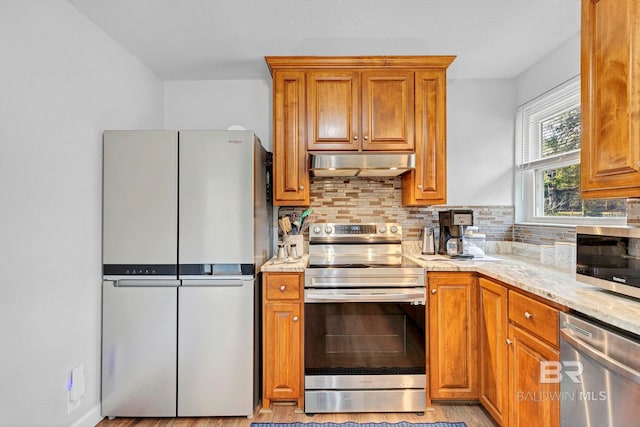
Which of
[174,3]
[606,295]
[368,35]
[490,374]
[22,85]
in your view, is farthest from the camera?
[368,35]

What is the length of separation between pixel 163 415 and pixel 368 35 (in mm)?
2742

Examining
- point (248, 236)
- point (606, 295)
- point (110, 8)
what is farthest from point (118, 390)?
point (606, 295)

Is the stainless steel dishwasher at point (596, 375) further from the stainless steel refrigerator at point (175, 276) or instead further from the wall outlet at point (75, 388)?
the wall outlet at point (75, 388)

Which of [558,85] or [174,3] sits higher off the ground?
[174,3]

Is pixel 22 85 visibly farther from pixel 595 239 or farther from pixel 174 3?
pixel 595 239

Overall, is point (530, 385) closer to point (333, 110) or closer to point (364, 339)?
point (364, 339)

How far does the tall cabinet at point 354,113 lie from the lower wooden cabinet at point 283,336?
2.21 feet

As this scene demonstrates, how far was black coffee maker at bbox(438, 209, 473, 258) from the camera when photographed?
7.84 ft

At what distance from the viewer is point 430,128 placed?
245 cm

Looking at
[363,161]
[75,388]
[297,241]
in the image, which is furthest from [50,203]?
[363,161]

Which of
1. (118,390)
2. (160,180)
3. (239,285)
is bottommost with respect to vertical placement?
(118,390)

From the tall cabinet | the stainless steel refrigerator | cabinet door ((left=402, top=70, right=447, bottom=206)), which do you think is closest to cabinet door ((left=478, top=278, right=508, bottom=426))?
cabinet door ((left=402, top=70, right=447, bottom=206))

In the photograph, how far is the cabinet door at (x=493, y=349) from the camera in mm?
1832

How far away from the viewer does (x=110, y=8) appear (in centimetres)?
183
